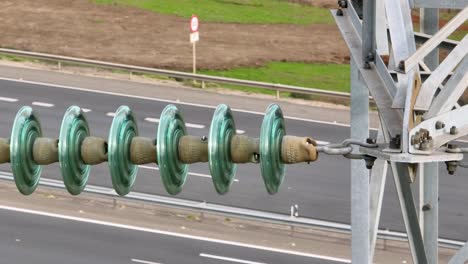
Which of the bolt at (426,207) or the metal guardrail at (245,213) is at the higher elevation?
the metal guardrail at (245,213)

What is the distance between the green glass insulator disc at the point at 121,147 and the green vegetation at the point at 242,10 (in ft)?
147

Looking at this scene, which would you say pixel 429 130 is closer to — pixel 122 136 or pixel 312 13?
pixel 122 136

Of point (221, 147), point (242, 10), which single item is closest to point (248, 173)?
point (242, 10)

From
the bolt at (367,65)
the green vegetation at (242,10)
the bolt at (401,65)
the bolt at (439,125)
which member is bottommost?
the bolt at (439,125)

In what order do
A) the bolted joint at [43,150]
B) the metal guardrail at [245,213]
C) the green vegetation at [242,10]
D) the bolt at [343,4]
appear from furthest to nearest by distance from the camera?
1. the green vegetation at [242,10]
2. the metal guardrail at [245,213]
3. the bolt at [343,4]
4. the bolted joint at [43,150]

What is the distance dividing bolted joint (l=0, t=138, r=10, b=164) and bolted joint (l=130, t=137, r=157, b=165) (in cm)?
122

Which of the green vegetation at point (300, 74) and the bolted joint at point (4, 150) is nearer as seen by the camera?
the bolted joint at point (4, 150)

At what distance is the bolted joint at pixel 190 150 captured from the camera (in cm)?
1375

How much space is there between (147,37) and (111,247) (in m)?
22.9

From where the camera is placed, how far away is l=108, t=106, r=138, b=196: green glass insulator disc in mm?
13656

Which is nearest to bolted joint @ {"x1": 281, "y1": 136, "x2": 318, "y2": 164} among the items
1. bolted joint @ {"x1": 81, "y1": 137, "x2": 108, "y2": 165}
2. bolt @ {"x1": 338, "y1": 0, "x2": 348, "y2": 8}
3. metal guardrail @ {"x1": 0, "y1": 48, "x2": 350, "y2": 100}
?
bolted joint @ {"x1": 81, "y1": 137, "x2": 108, "y2": 165}

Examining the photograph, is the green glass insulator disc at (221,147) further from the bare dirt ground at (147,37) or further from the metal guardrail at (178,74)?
the bare dirt ground at (147,37)

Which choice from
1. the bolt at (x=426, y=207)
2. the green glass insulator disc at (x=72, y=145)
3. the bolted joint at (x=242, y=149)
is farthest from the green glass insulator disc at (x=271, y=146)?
the bolt at (x=426, y=207)

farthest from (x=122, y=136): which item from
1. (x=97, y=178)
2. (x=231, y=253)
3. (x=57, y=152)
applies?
(x=97, y=178)
